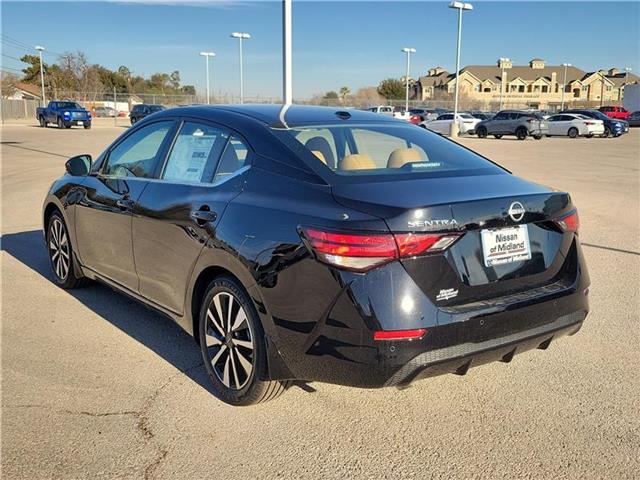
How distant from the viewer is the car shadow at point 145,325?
13.4 ft

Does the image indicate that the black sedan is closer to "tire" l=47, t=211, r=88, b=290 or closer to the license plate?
the license plate

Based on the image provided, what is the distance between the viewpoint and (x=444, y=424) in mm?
3287

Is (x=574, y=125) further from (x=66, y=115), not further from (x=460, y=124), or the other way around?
(x=66, y=115)

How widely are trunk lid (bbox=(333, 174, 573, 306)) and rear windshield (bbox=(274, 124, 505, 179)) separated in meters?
0.23

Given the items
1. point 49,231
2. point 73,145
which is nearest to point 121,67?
point 73,145

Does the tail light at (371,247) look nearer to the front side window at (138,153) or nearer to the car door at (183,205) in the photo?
the car door at (183,205)

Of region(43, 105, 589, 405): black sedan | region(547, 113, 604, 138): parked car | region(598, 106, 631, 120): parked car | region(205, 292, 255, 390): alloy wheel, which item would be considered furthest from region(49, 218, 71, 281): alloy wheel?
region(598, 106, 631, 120): parked car

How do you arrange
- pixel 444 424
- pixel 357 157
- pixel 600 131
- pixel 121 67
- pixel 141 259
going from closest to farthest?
pixel 444 424, pixel 357 157, pixel 141 259, pixel 600 131, pixel 121 67

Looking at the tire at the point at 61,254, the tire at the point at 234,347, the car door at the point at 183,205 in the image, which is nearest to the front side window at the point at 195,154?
the car door at the point at 183,205

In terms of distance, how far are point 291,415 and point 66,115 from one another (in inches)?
1598

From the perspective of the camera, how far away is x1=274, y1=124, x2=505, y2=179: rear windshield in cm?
337

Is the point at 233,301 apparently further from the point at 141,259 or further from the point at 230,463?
the point at 141,259

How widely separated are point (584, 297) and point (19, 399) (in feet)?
10.9

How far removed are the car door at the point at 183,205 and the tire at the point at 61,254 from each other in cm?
154
